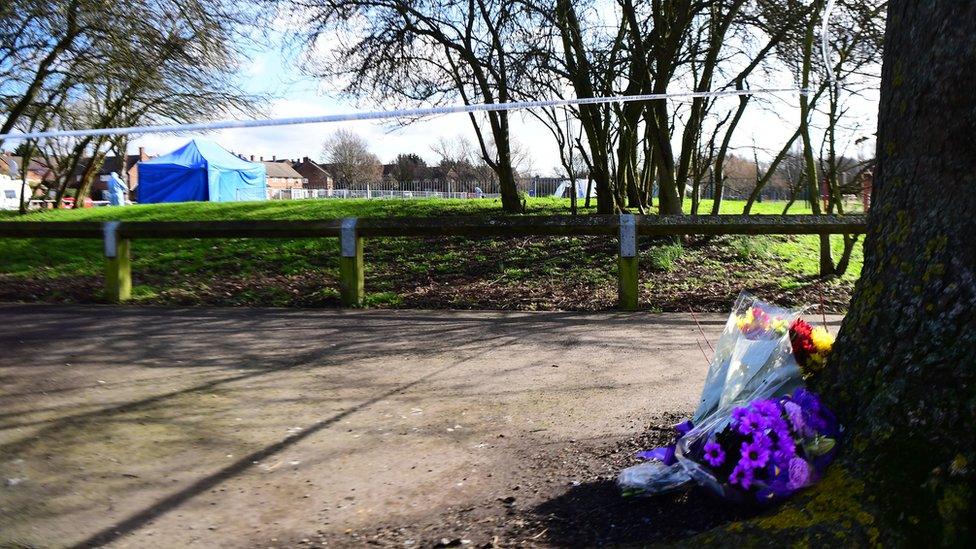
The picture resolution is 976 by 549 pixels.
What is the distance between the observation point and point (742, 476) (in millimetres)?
2477

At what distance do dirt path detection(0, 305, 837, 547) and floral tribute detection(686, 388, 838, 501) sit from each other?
0.63 ft

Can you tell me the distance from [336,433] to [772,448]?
222 cm

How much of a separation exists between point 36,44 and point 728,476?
54.1 ft

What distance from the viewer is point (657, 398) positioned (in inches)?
171

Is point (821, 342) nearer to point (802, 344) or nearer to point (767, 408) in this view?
point (802, 344)

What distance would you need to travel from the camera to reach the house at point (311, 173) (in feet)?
342

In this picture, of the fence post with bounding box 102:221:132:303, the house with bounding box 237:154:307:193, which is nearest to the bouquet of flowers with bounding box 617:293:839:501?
the fence post with bounding box 102:221:132:303

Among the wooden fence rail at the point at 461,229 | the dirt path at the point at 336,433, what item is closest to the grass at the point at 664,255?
the wooden fence rail at the point at 461,229

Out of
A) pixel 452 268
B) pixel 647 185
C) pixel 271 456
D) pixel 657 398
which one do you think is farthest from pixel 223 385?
pixel 647 185

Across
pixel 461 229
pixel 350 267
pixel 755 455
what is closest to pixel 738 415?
pixel 755 455

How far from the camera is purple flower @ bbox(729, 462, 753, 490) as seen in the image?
2.46 meters

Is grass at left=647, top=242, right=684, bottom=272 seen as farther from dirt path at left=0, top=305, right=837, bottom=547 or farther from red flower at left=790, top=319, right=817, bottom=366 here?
red flower at left=790, top=319, right=817, bottom=366

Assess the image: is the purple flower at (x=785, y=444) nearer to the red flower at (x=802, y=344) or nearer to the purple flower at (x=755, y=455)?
the purple flower at (x=755, y=455)

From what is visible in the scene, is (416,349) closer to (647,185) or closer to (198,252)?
(198,252)
